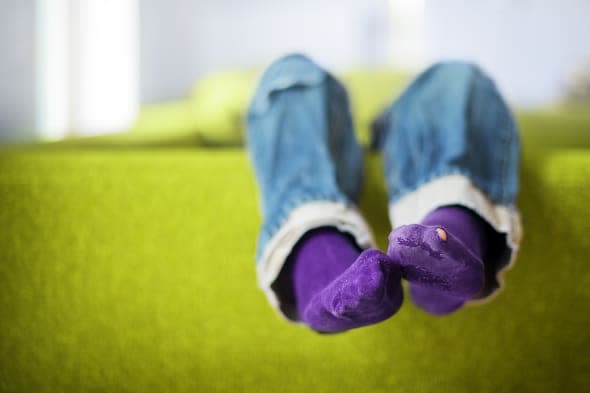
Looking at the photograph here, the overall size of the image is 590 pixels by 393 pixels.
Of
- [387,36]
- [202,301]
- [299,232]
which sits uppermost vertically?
[387,36]

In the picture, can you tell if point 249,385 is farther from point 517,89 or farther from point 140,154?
point 517,89

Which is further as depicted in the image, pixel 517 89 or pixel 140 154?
pixel 517 89

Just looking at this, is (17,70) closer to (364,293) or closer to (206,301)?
(206,301)

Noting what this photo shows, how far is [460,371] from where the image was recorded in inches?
26.6

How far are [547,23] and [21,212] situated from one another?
8.82ft

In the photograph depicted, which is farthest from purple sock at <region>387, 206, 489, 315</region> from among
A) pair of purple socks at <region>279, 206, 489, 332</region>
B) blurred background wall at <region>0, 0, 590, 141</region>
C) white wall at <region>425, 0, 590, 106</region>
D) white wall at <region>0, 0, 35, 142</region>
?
white wall at <region>425, 0, 590, 106</region>

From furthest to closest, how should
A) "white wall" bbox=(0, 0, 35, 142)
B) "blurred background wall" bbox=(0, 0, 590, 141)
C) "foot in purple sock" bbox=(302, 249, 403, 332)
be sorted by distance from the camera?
"blurred background wall" bbox=(0, 0, 590, 141) → "white wall" bbox=(0, 0, 35, 142) → "foot in purple sock" bbox=(302, 249, 403, 332)

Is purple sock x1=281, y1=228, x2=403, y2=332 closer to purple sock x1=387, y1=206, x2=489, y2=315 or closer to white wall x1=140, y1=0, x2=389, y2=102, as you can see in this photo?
purple sock x1=387, y1=206, x2=489, y2=315

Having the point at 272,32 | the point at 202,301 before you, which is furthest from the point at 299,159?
the point at 272,32

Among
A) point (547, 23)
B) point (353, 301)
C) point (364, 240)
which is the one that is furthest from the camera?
point (547, 23)

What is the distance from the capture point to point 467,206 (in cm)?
61

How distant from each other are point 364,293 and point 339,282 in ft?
0.12

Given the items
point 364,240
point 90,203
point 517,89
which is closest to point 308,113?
point 364,240

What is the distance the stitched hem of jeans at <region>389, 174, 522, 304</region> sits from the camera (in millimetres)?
610
